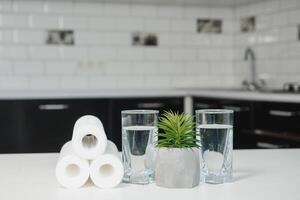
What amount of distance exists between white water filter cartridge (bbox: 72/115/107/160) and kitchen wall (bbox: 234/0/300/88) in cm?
293

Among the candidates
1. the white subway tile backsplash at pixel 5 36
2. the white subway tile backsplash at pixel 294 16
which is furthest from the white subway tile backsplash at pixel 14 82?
the white subway tile backsplash at pixel 294 16

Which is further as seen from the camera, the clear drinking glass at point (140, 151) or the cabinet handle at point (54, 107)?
the cabinet handle at point (54, 107)

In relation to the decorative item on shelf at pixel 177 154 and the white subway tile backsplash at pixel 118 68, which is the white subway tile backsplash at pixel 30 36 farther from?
the decorative item on shelf at pixel 177 154

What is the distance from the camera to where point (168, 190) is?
3.41ft

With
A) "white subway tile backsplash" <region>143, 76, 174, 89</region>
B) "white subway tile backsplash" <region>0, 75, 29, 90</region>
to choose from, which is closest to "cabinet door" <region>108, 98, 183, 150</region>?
"white subway tile backsplash" <region>143, 76, 174, 89</region>

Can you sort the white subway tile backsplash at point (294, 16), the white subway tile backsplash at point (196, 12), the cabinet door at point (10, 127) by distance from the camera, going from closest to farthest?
the cabinet door at point (10, 127)
the white subway tile backsplash at point (294, 16)
the white subway tile backsplash at point (196, 12)

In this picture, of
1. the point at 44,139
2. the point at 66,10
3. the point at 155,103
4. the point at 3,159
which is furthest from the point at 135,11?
the point at 3,159

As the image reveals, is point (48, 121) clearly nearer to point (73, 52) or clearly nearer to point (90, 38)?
point (73, 52)

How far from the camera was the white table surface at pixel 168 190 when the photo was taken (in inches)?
38.7

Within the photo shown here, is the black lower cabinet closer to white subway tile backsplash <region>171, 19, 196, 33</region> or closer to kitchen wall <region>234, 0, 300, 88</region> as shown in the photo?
white subway tile backsplash <region>171, 19, 196, 33</region>

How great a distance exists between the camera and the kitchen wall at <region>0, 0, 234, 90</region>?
12.9 ft

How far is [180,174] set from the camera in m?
1.05

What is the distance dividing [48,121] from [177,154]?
2508 millimetres

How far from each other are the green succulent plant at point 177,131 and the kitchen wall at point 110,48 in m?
2.96
